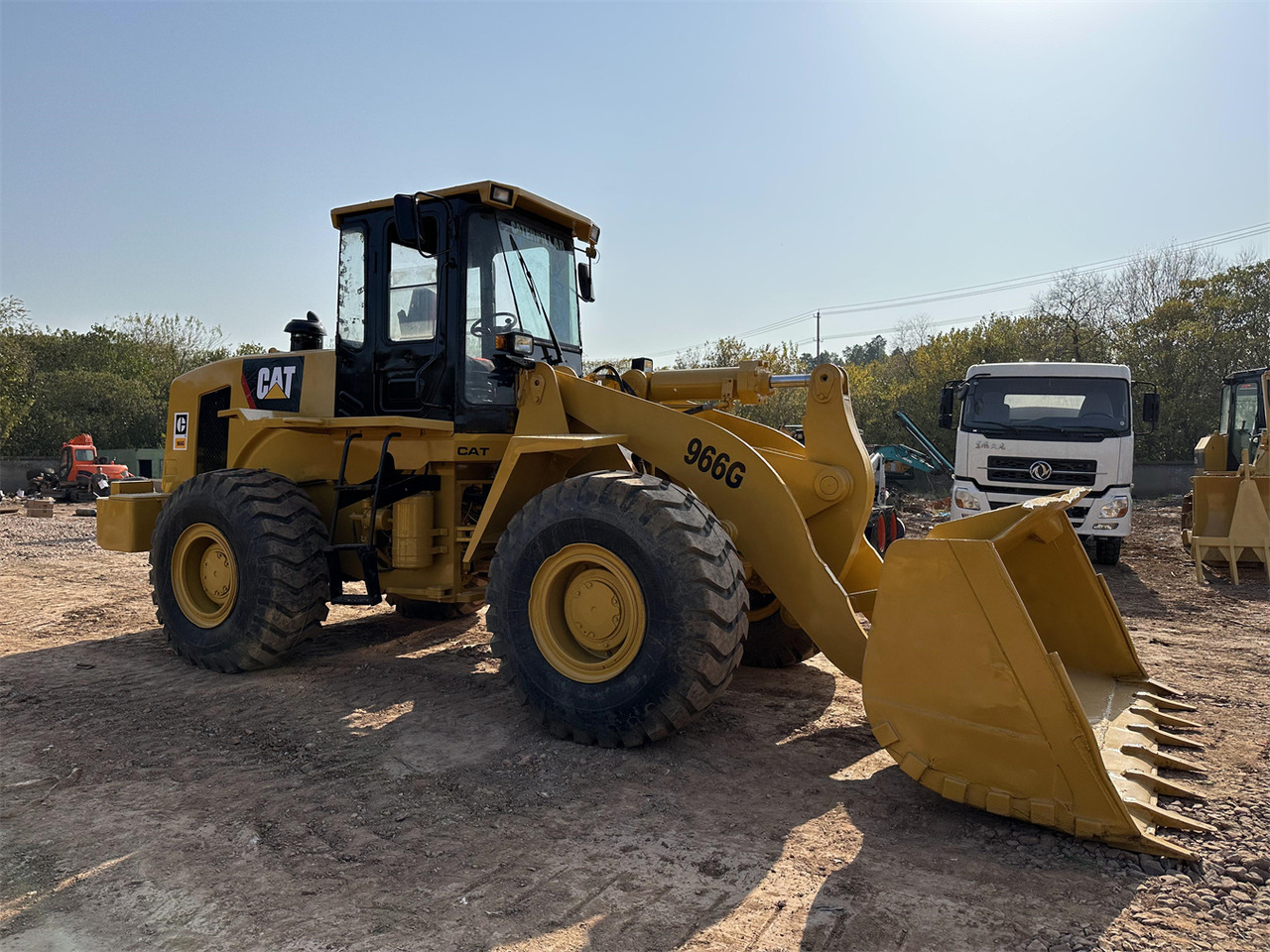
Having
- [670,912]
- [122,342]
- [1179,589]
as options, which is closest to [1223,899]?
[670,912]

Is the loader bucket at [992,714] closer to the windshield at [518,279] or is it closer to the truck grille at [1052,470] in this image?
the windshield at [518,279]

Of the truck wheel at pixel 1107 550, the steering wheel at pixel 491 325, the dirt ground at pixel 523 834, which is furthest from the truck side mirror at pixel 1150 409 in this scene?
the steering wheel at pixel 491 325

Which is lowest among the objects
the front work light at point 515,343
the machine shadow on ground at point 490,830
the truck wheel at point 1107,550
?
the machine shadow on ground at point 490,830

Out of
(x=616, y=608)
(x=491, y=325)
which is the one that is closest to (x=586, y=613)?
(x=616, y=608)

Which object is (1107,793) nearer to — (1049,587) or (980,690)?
(980,690)

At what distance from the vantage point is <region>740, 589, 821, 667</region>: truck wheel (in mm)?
5680

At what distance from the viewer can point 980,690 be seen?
3.32 metres

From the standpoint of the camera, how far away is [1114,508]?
1057cm

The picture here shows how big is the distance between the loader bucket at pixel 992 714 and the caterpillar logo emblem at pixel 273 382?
15.6ft

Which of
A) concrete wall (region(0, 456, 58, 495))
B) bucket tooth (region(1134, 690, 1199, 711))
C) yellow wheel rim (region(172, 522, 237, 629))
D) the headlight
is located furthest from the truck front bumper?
concrete wall (region(0, 456, 58, 495))

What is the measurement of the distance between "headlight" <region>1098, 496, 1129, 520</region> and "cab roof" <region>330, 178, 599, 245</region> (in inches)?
301

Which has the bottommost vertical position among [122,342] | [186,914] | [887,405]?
[186,914]

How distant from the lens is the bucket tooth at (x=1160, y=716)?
4168mm

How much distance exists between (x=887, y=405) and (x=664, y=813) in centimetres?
2580
